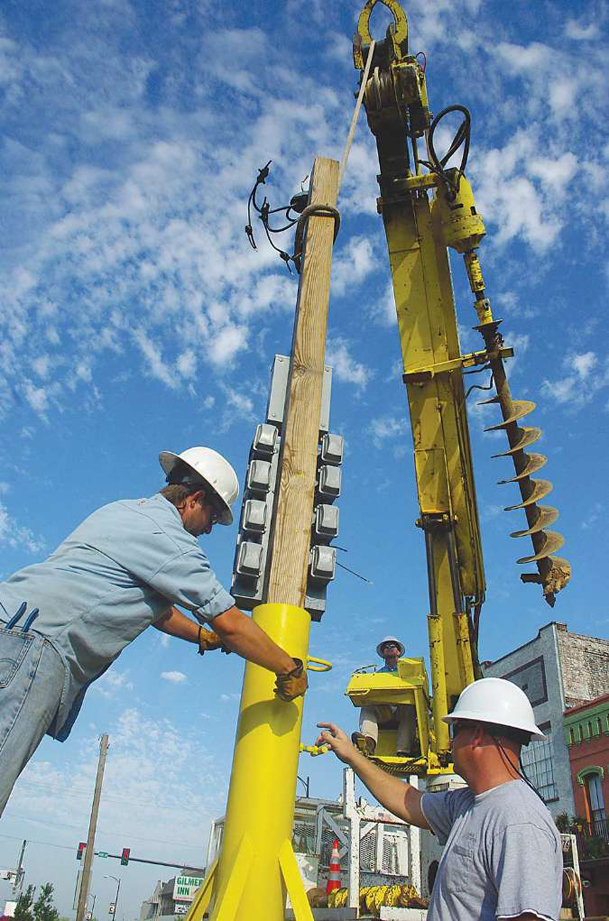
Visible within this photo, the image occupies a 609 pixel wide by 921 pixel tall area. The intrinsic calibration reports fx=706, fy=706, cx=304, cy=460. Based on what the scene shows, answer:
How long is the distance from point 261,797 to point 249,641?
61cm

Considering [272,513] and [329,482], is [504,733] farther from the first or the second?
[329,482]

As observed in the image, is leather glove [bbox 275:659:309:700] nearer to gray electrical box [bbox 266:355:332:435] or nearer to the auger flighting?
gray electrical box [bbox 266:355:332:435]

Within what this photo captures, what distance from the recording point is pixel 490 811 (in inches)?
87.7

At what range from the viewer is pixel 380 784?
304 centimetres

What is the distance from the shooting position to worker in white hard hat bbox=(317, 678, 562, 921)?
6.49 feet

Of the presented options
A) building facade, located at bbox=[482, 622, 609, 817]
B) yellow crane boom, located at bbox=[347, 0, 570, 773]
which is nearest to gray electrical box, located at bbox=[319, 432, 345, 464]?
yellow crane boom, located at bbox=[347, 0, 570, 773]

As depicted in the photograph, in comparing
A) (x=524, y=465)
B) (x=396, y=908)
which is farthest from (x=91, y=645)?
(x=524, y=465)

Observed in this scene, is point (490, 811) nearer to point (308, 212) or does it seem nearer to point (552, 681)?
point (308, 212)

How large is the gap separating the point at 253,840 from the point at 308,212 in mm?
3339

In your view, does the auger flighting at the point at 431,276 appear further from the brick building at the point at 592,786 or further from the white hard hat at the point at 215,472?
the brick building at the point at 592,786

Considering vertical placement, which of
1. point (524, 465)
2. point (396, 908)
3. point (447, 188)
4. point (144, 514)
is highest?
point (447, 188)

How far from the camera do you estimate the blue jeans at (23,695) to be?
2.17 metres

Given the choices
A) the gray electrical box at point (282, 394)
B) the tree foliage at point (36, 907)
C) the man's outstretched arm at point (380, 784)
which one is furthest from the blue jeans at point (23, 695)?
the tree foliage at point (36, 907)

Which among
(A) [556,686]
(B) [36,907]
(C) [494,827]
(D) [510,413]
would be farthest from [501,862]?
(B) [36,907]
